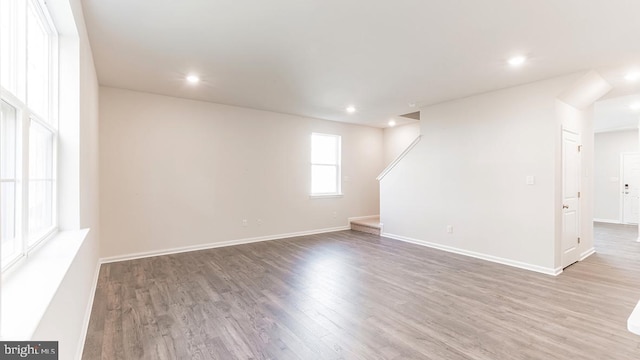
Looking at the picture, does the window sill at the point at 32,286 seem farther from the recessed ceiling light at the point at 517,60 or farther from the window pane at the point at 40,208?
the recessed ceiling light at the point at 517,60

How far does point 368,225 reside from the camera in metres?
6.54

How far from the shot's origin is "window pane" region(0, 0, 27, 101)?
1.25 meters

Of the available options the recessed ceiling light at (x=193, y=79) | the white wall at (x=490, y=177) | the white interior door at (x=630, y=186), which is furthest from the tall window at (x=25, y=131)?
the white interior door at (x=630, y=186)

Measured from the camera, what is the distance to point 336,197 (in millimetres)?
6902

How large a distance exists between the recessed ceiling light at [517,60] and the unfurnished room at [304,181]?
5 centimetres

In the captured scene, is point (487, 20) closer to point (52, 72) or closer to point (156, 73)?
point (52, 72)

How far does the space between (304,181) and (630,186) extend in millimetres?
8624

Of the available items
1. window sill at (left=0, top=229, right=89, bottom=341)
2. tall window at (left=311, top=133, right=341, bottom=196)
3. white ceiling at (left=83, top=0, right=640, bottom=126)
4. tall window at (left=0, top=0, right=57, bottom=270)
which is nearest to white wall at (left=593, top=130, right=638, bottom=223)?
white ceiling at (left=83, top=0, right=640, bottom=126)

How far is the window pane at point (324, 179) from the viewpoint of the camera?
21.8ft

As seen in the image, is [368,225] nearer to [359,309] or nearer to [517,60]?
[359,309]

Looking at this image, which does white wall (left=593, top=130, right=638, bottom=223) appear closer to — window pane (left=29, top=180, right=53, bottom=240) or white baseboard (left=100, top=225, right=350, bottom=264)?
white baseboard (left=100, top=225, right=350, bottom=264)

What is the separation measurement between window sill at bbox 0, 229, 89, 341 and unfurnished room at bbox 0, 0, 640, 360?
0.01m

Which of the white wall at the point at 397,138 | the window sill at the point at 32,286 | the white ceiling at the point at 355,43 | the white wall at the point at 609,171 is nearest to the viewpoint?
the window sill at the point at 32,286

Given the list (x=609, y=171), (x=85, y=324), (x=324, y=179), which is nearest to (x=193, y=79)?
(x=85, y=324)
